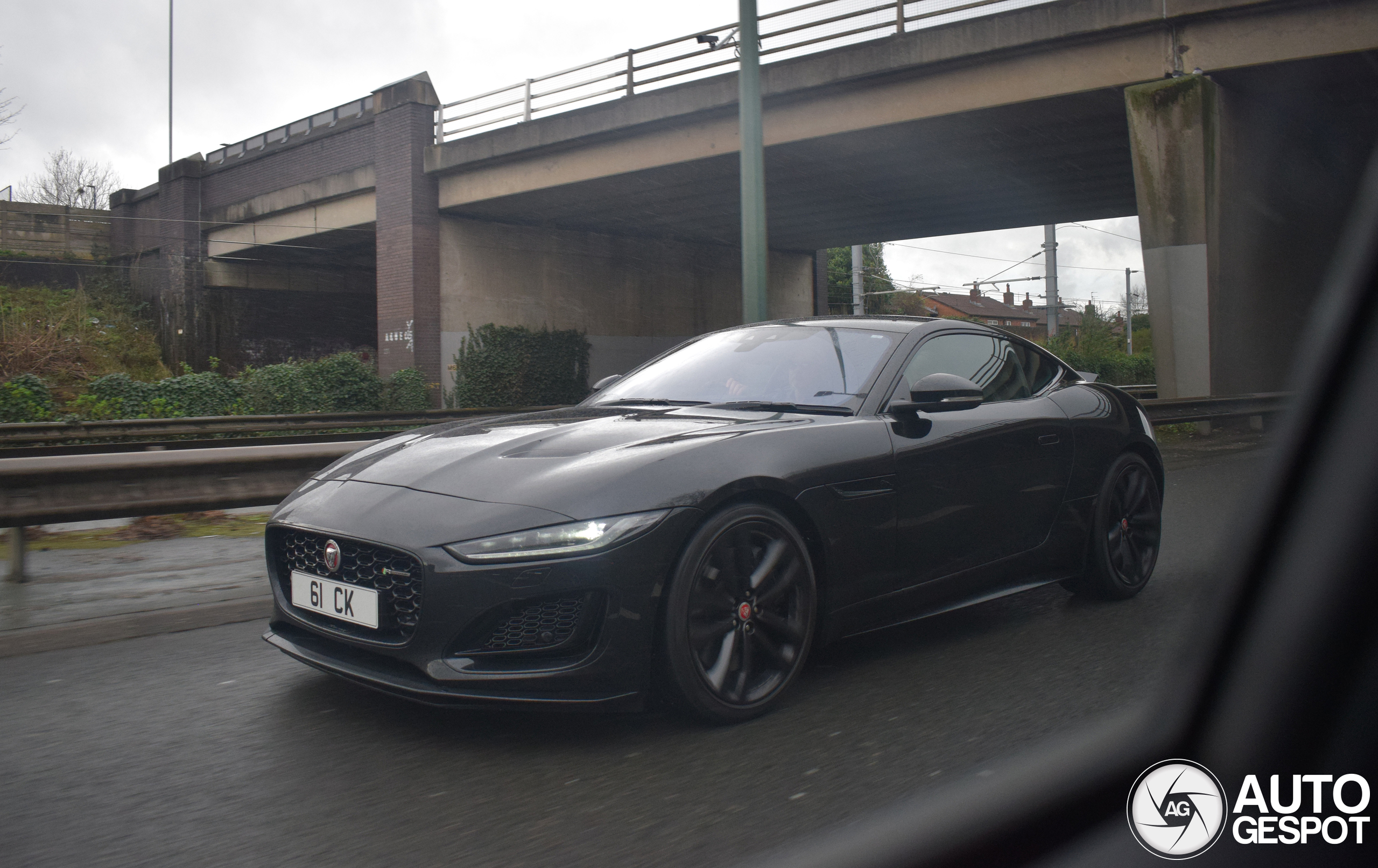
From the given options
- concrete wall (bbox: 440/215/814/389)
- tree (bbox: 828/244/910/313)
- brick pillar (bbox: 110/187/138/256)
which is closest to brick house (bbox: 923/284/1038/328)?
tree (bbox: 828/244/910/313)

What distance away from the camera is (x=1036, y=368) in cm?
512

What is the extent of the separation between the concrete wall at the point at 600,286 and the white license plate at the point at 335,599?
25070mm

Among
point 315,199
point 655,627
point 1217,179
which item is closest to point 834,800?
point 655,627

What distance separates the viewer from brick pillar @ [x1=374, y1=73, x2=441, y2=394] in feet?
89.2

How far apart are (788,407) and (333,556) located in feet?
5.95

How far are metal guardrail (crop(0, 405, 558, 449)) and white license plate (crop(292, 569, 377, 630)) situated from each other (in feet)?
33.8

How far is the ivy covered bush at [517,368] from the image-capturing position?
2792cm

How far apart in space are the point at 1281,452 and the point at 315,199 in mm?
32482

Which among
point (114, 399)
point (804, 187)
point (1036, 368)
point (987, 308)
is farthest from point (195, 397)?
point (987, 308)

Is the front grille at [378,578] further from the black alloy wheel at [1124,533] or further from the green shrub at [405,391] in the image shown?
the green shrub at [405,391]

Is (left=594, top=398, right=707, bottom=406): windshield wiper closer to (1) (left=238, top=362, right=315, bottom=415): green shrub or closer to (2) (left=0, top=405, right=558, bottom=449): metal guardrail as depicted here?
(2) (left=0, top=405, right=558, bottom=449): metal guardrail

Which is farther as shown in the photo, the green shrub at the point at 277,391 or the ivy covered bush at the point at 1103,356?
the ivy covered bush at the point at 1103,356

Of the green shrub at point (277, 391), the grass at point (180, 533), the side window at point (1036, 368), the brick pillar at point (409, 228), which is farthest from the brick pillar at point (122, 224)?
the side window at point (1036, 368)

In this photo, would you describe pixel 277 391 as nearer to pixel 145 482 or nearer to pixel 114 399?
pixel 114 399
